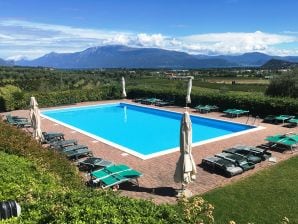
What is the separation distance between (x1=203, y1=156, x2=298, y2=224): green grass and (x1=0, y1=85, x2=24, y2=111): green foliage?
22.6 m

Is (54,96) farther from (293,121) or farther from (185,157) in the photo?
Result: (185,157)

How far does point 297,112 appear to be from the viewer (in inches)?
821

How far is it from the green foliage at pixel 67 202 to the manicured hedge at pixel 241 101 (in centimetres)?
1515

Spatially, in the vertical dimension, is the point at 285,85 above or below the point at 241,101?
above

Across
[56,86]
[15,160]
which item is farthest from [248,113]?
[56,86]

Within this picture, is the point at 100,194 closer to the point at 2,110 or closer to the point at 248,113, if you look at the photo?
the point at 248,113

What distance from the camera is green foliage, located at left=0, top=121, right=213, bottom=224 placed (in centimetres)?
489

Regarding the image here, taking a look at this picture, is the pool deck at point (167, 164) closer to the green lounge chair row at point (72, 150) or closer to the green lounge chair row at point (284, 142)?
the green lounge chair row at point (284, 142)

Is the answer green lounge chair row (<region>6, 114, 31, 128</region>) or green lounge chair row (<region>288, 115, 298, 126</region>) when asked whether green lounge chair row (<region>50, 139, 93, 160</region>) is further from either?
green lounge chair row (<region>288, 115, 298, 126</region>)

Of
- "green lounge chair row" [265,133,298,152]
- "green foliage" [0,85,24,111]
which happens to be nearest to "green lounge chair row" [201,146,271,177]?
"green lounge chair row" [265,133,298,152]

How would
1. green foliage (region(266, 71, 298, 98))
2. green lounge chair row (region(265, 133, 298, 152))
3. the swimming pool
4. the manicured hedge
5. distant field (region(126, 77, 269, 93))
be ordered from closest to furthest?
1. green lounge chair row (region(265, 133, 298, 152))
2. the swimming pool
3. the manicured hedge
4. green foliage (region(266, 71, 298, 98))
5. distant field (region(126, 77, 269, 93))

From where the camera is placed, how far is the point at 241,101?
24000 mm

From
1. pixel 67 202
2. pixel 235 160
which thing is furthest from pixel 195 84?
pixel 67 202

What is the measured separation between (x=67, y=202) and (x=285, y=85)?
26.4m
